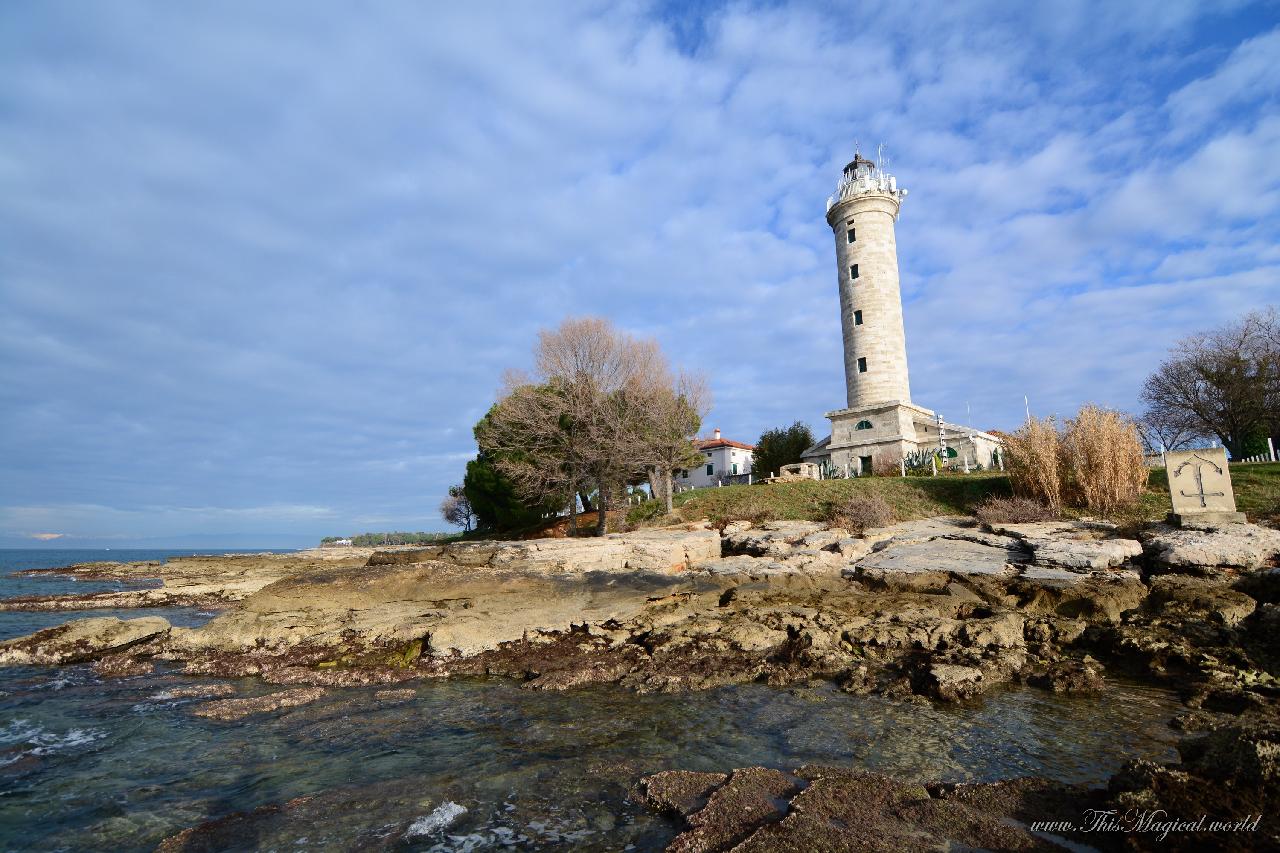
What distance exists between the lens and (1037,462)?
64.5 feet

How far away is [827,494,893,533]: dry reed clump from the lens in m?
20.7

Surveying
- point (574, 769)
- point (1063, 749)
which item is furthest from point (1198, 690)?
point (574, 769)

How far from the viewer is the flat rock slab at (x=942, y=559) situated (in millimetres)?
13125

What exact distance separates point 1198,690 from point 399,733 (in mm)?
9823

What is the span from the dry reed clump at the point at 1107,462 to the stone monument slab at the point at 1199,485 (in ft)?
12.8

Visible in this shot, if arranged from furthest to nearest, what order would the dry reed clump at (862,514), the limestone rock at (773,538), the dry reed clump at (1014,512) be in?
the dry reed clump at (862,514)
the dry reed clump at (1014,512)
the limestone rock at (773,538)

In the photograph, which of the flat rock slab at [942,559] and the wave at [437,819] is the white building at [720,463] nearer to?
the flat rock slab at [942,559]

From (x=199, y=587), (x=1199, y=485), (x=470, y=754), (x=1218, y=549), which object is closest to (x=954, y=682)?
(x=470, y=754)

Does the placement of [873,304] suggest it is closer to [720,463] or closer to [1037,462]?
[1037,462]

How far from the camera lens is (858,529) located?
66.2ft

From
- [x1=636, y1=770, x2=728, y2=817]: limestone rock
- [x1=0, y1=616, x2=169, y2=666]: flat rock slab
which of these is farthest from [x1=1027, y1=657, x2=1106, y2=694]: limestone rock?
[x1=0, y1=616, x2=169, y2=666]: flat rock slab

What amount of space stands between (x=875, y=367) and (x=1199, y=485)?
22.1 metres

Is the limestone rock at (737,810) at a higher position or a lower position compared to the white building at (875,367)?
lower

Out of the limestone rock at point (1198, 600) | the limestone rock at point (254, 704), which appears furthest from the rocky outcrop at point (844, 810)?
the limestone rock at point (1198, 600)
